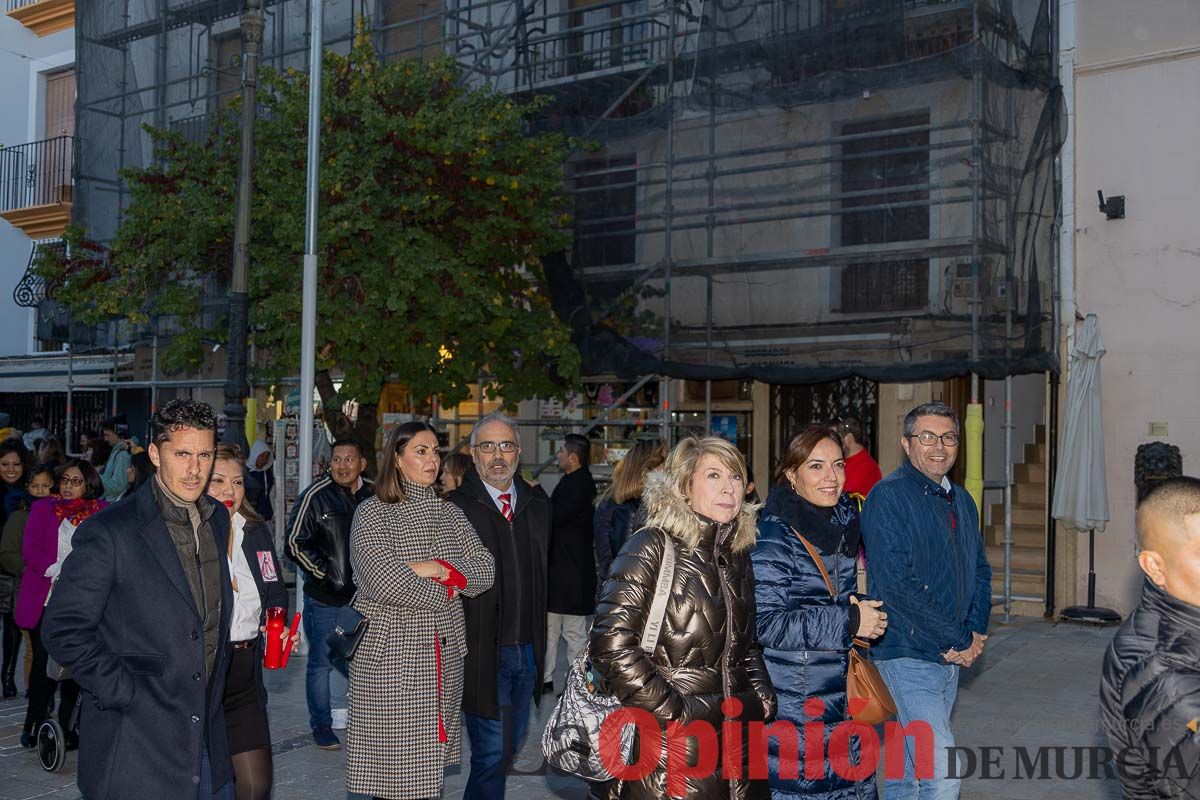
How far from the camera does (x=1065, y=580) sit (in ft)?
43.8

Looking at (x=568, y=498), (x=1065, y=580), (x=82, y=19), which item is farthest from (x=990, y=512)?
(x=82, y=19)

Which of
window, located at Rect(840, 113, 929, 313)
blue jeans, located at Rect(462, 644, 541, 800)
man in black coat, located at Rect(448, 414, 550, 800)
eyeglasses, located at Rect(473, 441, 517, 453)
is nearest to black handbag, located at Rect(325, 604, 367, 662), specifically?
man in black coat, located at Rect(448, 414, 550, 800)

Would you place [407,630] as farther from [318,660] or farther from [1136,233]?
[1136,233]

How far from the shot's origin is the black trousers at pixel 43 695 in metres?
7.49

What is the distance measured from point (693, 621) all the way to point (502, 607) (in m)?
2.01

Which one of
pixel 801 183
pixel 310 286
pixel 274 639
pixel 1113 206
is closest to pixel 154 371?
pixel 310 286

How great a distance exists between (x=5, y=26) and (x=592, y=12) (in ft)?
49.4

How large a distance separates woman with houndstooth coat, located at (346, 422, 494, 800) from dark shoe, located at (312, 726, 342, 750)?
2513 mm

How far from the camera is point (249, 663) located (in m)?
4.96

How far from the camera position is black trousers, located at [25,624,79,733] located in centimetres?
749

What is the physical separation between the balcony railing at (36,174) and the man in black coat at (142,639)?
2118cm

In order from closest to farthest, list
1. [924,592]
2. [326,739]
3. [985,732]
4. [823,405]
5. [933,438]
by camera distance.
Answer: [924,592]
[933,438]
[326,739]
[985,732]
[823,405]

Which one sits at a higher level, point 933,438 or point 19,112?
point 19,112

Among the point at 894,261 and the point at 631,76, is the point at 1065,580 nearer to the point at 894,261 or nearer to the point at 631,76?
the point at 894,261
